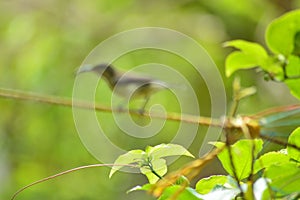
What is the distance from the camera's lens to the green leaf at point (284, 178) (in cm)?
36

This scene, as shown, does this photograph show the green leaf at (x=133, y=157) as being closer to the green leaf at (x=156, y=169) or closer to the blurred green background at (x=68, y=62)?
the green leaf at (x=156, y=169)

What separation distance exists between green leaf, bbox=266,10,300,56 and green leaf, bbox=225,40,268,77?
0.7 inches

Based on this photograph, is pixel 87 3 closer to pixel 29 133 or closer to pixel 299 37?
pixel 29 133

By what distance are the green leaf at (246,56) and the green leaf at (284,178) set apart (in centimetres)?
13

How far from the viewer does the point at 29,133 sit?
2662 millimetres

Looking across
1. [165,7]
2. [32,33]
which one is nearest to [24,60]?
[32,33]

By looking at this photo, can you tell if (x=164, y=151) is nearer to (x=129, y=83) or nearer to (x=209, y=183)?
(x=209, y=183)

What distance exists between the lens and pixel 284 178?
357 millimetres

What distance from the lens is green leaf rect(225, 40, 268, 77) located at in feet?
1.59

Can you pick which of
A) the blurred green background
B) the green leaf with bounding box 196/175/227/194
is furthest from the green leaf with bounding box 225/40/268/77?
the blurred green background

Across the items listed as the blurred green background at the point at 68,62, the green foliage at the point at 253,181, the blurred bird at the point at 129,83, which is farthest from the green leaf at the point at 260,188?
the blurred green background at the point at 68,62

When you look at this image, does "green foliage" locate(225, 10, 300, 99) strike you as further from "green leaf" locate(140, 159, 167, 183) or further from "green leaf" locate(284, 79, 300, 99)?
"green leaf" locate(140, 159, 167, 183)

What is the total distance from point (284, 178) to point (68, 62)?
2475mm

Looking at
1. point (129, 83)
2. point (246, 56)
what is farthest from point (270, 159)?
point (129, 83)
